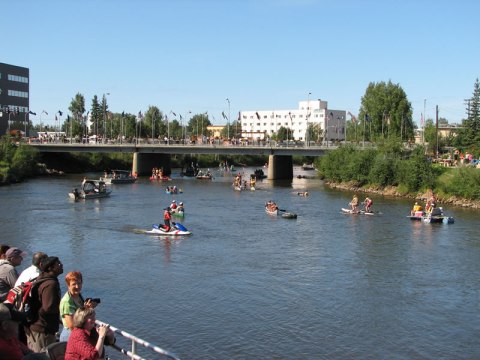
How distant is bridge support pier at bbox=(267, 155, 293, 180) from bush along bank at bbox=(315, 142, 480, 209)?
41.2 feet

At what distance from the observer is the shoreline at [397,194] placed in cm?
7050

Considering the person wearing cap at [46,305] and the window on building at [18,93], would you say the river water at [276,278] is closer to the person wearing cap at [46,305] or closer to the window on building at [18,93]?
the person wearing cap at [46,305]

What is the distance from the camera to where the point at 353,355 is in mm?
21703

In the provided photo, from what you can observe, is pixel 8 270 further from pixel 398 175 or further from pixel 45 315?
pixel 398 175

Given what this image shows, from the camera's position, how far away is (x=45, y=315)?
1224cm

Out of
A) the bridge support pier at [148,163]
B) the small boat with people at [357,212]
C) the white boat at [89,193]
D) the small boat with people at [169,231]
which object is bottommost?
the small boat with people at [169,231]

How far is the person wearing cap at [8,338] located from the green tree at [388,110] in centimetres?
13655

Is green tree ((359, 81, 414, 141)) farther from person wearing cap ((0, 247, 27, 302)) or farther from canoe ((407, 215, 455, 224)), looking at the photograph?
person wearing cap ((0, 247, 27, 302))

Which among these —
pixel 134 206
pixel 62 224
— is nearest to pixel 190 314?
pixel 62 224

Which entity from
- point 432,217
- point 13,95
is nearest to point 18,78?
point 13,95

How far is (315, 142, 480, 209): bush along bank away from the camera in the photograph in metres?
72.7

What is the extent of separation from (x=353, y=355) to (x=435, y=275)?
45.8 ft

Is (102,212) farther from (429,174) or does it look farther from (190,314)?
(429,174)

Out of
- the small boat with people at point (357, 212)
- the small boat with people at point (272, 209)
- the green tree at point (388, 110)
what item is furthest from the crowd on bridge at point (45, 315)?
the green tree at point (388, 110)
